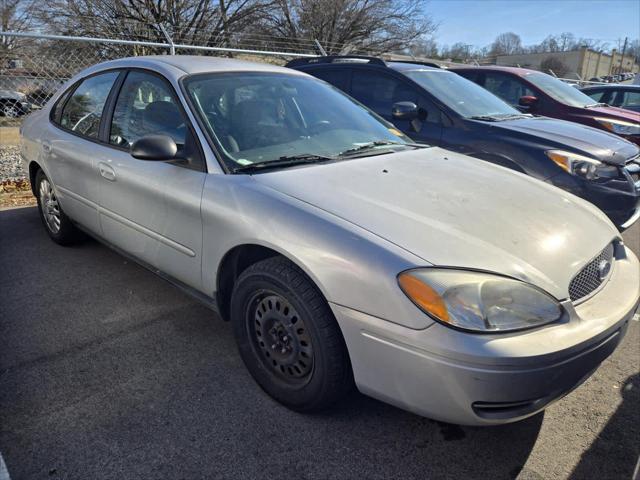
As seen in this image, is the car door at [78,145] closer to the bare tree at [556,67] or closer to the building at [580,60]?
the bare tree at [556,67]

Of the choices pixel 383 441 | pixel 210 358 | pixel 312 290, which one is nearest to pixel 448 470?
pixel 383 441

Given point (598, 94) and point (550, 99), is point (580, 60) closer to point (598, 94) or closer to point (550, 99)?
point (598, 94)

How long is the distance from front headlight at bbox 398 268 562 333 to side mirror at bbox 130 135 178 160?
146 centimetres

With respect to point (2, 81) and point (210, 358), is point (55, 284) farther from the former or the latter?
point (2, 81)

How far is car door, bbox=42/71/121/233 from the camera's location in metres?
3.49

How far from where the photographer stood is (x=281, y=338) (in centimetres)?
231

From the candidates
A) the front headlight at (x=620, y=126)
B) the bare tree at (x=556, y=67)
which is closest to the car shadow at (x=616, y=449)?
the front headlight at (x=620, y=126)

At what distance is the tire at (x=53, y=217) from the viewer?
4.21m

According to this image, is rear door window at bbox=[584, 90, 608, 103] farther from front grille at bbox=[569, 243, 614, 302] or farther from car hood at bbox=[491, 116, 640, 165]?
front grille at bbox=[569, 243, 614, 302]

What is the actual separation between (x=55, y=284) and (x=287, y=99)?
223cm

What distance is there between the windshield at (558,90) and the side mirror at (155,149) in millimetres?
6122

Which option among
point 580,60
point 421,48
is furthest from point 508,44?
point 421,48

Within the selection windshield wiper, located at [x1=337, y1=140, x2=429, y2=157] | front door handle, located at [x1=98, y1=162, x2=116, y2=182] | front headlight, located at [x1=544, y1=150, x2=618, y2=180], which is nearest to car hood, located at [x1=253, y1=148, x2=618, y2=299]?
windshield wiper, located at [x1=337, y1=140, x2=429, y2=157]

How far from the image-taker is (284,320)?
7.41 feet
